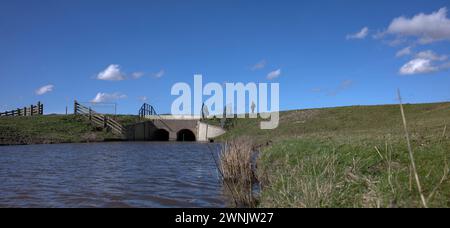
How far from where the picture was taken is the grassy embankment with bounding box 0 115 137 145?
42.9 m

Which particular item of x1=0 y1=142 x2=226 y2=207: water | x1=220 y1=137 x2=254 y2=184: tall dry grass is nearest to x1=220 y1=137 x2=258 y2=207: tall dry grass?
x1=220 y1=137 x2=254 y2=184: tall dry grass

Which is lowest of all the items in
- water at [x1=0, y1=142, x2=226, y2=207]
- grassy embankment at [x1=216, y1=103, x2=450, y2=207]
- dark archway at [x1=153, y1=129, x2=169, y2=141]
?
water at [x1=0, y1=142, x2=226, y2=207]

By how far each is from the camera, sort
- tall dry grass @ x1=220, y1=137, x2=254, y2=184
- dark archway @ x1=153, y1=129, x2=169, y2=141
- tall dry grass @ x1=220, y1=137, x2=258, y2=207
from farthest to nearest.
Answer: dark archway @ x1=153, y1=129, x2=169, y2=141 < tall dry grass @ x1=220, y1=137, x2=254, y2=184 < tall dry grass @ x1=220, y1=137, x2=258, y2=207

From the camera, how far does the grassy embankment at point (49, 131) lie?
141 feet

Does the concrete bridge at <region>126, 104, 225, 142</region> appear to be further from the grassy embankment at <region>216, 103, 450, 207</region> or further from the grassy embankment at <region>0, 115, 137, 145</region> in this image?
the grassy embankment at <region>216, 103, 450, 207</region>

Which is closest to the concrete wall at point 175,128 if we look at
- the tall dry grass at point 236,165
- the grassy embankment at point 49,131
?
the grassy embankment at point 49,131

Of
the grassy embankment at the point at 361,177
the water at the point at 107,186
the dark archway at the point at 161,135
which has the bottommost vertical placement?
the water at the point at 107,186

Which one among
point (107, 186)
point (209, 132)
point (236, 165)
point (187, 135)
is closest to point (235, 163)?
point (236, 165)

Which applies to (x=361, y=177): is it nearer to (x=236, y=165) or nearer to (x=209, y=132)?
(x=236, y=165)

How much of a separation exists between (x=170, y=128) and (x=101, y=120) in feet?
33.9

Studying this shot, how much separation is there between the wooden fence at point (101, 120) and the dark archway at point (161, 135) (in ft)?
32.2

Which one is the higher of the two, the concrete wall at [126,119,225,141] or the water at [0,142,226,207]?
the concrete wall at [126,119,225,141]

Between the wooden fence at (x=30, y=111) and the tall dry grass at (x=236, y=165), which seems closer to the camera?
the tall dry grass at (x=236, y=165)

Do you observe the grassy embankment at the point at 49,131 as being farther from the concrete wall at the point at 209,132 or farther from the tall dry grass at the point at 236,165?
the tall dry grass at the point at 236,165
